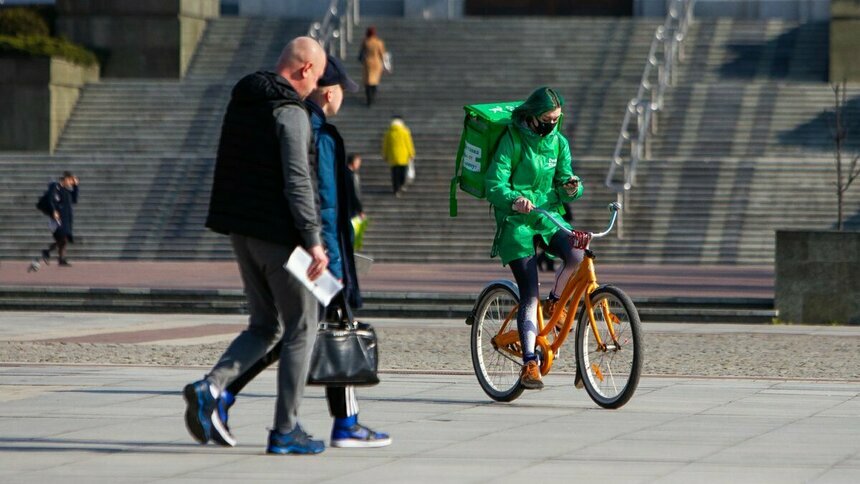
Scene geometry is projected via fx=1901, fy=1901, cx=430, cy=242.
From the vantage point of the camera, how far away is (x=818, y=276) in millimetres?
17312

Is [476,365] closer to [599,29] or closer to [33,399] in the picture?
[33,399]

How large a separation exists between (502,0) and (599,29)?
5.74 metres

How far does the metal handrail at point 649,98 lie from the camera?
29625mm

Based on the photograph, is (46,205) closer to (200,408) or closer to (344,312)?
(344,312)

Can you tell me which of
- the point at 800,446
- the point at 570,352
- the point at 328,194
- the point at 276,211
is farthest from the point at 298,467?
the point at 570,352

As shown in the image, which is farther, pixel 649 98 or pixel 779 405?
pixel 649 98

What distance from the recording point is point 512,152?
9.95m

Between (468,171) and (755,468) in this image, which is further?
(468,171)

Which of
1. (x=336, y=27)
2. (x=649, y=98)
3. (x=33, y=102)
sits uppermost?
(x=336, y=27)

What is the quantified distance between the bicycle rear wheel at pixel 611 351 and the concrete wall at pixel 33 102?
2594 centimetres

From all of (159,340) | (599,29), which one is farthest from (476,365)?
(599,29)

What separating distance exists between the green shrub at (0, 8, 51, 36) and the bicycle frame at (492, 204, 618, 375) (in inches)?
1148

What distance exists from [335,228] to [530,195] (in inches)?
89.7

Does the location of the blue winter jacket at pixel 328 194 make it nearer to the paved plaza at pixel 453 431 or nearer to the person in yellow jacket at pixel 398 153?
the paved plaza at pixel 453 431
